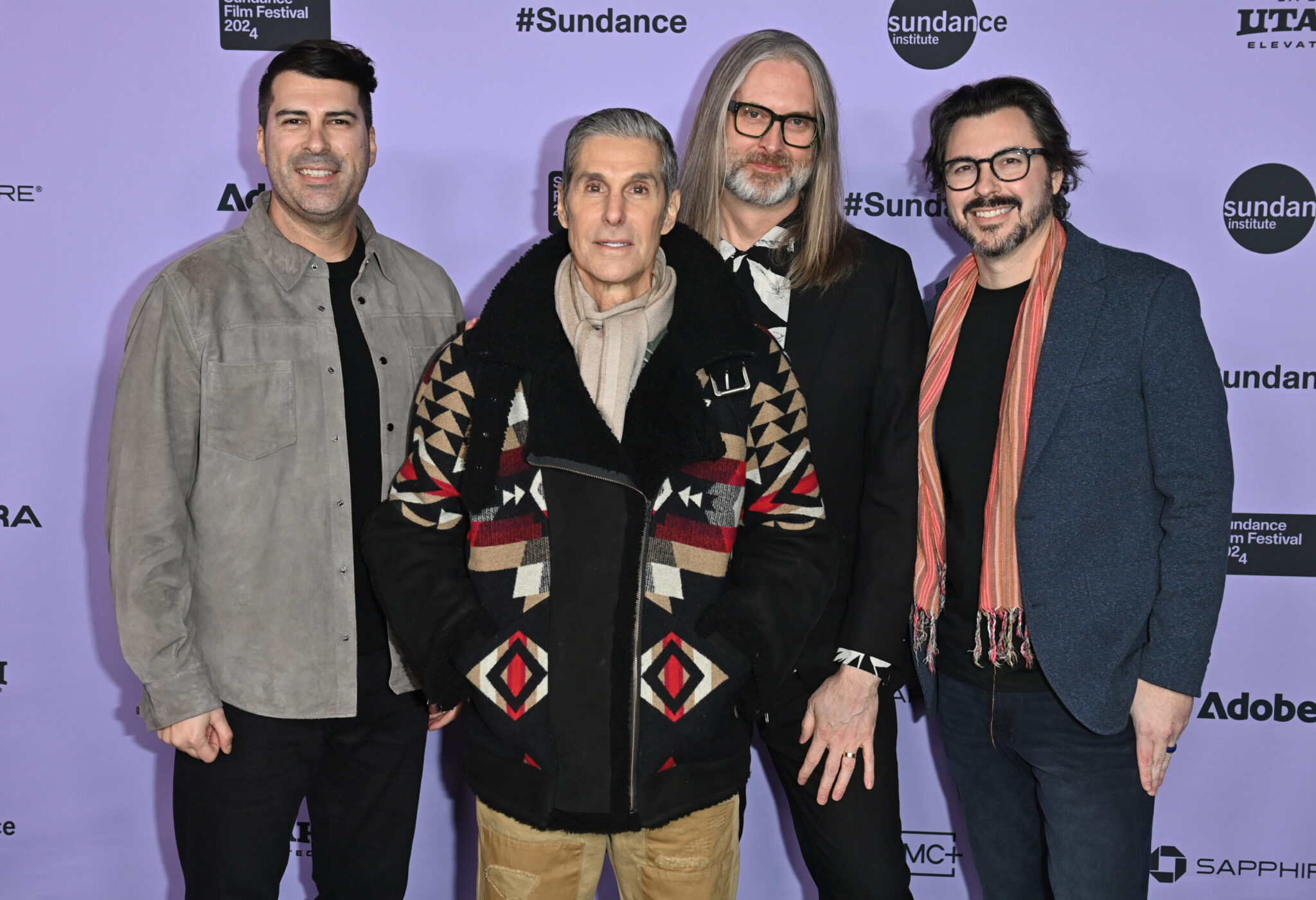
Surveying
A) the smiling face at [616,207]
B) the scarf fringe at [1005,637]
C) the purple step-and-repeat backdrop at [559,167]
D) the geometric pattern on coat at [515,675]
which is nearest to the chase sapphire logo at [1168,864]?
the purple step-and-repeat backdrop at [559,167]

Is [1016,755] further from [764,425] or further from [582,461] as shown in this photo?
[582,461]

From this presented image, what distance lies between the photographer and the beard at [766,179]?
2.07m

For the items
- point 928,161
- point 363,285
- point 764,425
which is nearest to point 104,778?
point 363,285

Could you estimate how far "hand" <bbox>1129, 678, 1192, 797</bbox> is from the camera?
1920 mm

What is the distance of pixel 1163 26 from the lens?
262 cm

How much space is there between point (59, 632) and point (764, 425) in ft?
7.36

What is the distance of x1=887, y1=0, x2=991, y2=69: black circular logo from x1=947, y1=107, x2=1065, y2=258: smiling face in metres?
0.62

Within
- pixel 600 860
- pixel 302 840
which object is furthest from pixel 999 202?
pixel 302 840

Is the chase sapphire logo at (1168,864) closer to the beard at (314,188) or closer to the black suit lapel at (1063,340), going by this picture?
the black suit lapel at (1063,340)

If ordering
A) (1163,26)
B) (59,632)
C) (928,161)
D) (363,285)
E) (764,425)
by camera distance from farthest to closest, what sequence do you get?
(59,632), (1163,26), (928,161), (363,285), (764,425)

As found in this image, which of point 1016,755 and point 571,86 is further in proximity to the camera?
point 571,86

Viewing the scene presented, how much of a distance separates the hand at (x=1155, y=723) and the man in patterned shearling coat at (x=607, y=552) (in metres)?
0.68

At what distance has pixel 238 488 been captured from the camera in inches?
78.3

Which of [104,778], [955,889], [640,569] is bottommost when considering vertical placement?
[955,889]
